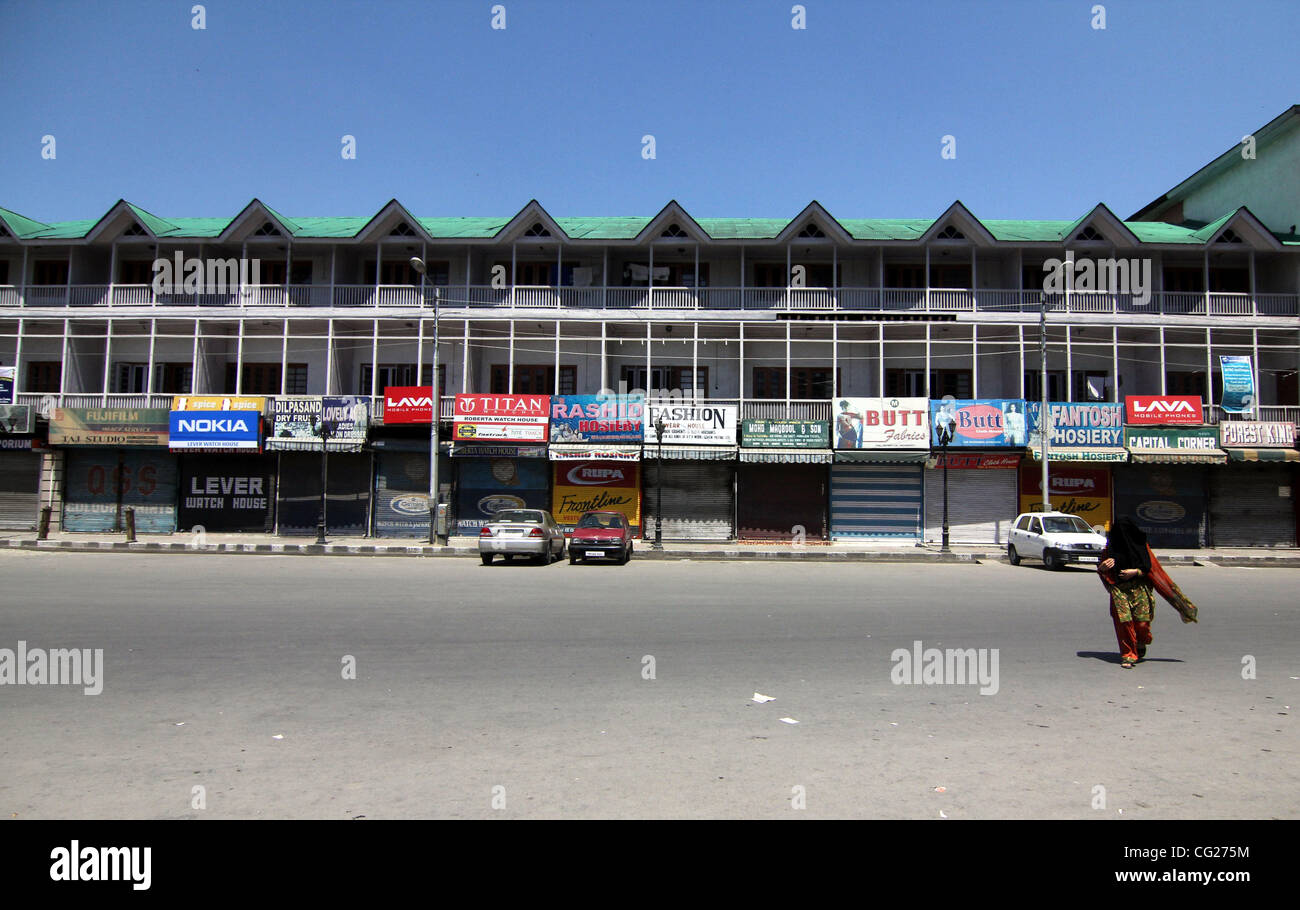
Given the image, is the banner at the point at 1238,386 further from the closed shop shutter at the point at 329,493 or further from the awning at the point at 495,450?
the closed shop shutter at the point at 329,493

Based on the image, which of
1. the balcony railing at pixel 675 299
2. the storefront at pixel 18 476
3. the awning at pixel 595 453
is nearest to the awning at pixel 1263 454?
the balcony railing at pixel 675 299

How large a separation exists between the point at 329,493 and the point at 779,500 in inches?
660

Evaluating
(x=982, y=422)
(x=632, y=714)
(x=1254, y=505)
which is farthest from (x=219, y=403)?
(x=1254, y=505)

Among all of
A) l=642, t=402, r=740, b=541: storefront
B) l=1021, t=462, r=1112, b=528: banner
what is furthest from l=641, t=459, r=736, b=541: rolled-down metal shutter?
l=1021, t=462, r=1112, b=528: banner

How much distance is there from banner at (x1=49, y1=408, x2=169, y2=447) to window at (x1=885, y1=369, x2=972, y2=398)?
89.4 feet

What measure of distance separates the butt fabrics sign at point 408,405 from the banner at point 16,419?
13210mm

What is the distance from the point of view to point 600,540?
2148cm

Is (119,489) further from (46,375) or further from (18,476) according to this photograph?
(46,375)

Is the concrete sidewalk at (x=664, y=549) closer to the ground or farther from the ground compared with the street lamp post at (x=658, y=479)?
closer to the ground

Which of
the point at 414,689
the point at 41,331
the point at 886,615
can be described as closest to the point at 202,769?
the point at 414,689

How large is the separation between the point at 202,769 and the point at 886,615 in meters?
9.41

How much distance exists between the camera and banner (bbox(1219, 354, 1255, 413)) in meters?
27.8

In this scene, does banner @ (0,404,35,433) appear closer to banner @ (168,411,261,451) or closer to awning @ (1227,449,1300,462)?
banner @ (168,411,261,451)

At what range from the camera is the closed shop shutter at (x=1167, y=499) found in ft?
93.5
